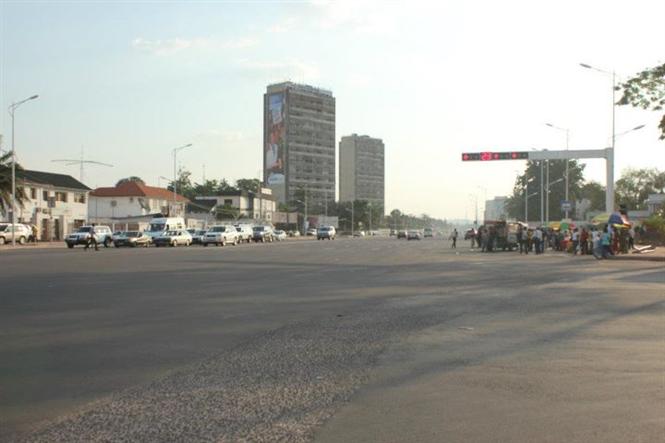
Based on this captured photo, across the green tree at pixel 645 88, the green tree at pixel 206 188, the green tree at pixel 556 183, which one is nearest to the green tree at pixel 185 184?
the green tree at pixel 206 188

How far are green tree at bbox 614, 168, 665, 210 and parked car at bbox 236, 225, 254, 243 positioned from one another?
259 ft

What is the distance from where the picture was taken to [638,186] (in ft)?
415

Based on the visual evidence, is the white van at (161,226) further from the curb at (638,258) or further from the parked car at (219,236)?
the curb at (638,258)

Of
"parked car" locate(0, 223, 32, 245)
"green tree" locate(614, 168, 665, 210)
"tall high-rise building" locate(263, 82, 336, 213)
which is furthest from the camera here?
"tall high-rise building" locate(263, 82, 336, 213)

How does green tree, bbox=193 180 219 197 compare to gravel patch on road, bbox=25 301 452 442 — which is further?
green tree, bbox=193 180 219 197

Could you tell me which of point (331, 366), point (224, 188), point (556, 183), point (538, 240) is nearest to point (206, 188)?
point (224, 188)

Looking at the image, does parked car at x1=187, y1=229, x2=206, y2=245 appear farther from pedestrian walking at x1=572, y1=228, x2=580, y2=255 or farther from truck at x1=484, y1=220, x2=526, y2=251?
pedestrian walking at x1=572, y1=228, x2=580, y2=255

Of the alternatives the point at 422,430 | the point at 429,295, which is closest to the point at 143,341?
the point at 422,430

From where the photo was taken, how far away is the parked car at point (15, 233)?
5609 cm

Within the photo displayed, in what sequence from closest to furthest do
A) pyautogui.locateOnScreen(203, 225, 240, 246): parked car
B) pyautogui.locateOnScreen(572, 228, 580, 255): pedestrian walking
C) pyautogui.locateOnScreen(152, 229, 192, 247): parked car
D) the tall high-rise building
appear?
1. pyautogui.locateOnScreen(572, 228, 580, 255): pedestrian walking
2. pyautogui.locateOnScreen(152, 229, 192, 247): parked car
3. pyautogui.locateOnScreen(203, 225, 240, 246): parked car
4. the tall high-rise building

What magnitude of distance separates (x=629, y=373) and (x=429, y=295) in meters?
8.52

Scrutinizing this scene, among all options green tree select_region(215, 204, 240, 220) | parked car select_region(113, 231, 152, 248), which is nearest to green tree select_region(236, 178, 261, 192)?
→ green tree select_region(215, 204, 240, 220)

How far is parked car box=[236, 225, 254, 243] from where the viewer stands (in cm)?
6812

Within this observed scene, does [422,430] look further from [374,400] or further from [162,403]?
[162,403]
